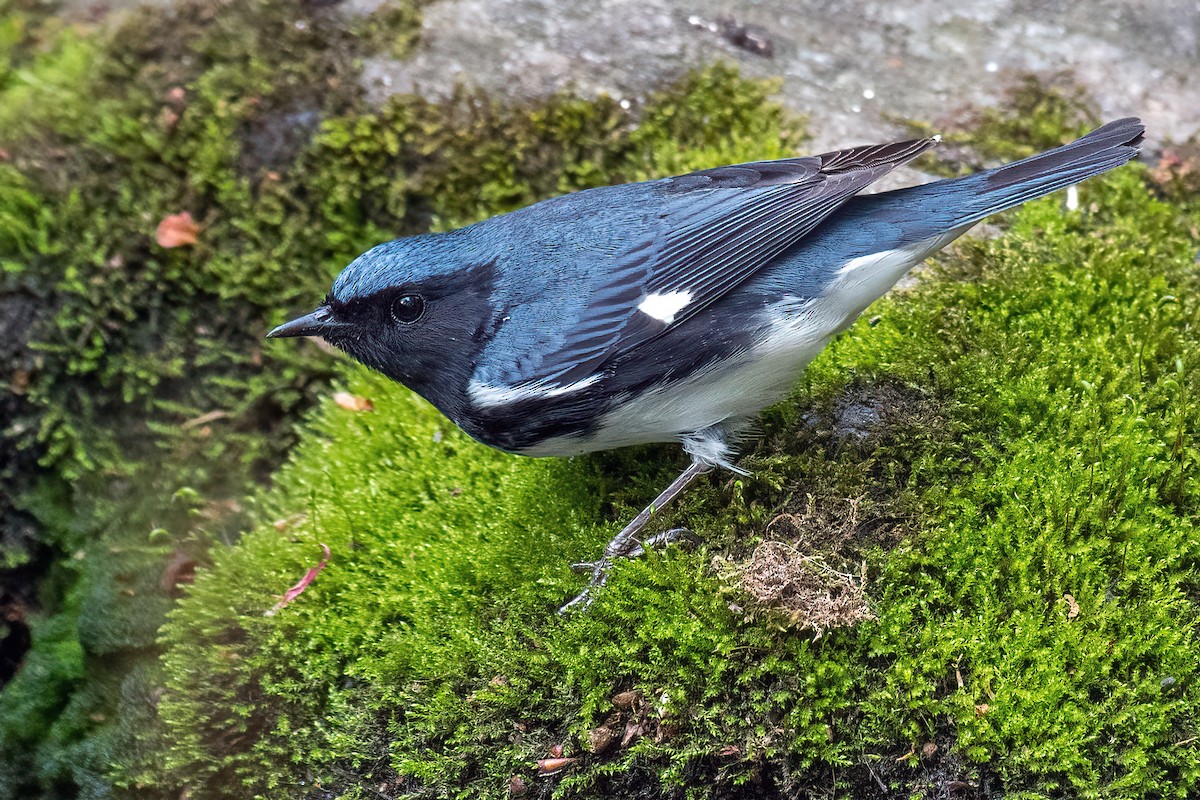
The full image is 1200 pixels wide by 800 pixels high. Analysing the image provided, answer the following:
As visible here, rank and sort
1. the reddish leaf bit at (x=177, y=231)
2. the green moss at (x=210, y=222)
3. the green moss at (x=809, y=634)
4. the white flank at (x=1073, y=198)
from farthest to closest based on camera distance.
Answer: the reddish leaf bit at (x=177, y=231) → the green moss at (x=210, y=222) → the white flank at (x=1073, y=198) → the green moss at (x=809, y=634)

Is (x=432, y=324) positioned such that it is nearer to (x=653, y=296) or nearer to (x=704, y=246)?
(x=653, y=296)

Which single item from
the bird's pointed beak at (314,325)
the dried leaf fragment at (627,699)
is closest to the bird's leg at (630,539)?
the dried leaf fragment at (627,699)

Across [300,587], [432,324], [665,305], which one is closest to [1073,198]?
[665,305]

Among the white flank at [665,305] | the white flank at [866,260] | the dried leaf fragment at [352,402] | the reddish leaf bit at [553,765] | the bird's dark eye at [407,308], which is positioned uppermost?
the white flank at [866,260]

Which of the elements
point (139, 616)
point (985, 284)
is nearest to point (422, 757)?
point (139, 616)

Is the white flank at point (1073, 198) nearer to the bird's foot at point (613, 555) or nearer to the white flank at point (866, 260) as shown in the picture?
the white flank at point (866, 260)

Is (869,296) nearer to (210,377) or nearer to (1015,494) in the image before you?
(1015,494)

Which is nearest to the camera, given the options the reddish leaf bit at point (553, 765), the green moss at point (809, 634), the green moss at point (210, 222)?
the green moss at point (809, 634)

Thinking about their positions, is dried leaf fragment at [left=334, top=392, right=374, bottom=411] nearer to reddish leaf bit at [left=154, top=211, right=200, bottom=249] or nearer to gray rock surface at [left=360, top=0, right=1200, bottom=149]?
reddish leaf bit at [left=154, top=211, right=200, bottom=249]
